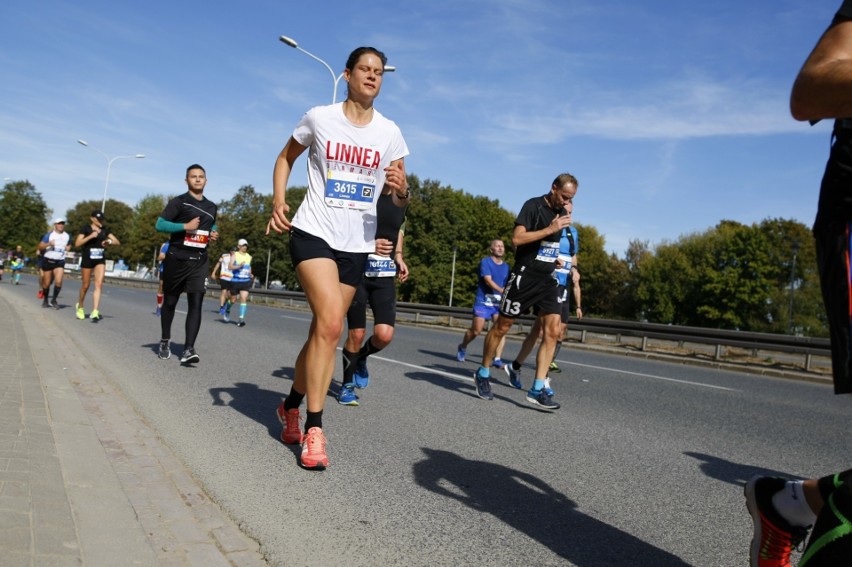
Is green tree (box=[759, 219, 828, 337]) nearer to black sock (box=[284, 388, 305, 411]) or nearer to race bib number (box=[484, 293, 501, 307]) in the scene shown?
race bib number (box=[484, 293, 501, 307])

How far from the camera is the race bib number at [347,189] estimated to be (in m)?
4.49

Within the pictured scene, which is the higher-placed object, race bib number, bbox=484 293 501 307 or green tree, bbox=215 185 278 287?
green tree, bbox=215 185 278 287

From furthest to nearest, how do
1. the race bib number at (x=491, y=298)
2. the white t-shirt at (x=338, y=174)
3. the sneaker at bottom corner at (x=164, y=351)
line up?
the race bib number at (x=491, y=298) → the sneaker at bottom corner at (x=164, y=351) → the white t-shirt at (x=338, y=174)

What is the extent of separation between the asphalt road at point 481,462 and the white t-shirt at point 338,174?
1339 millimetres

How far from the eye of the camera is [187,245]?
894 centimetres

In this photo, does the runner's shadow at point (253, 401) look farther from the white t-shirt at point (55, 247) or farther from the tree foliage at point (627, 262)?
the tree foliage at point (627, 262)

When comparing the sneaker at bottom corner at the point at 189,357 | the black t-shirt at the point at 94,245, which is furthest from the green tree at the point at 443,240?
the sneaker at bottom corner at the point at 189,357

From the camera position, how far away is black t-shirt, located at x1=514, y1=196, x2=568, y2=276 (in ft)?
23.7

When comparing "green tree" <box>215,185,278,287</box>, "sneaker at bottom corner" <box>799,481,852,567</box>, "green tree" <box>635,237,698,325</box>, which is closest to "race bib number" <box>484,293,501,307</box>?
"sneaker at bottom corner" <box>799,481,852,567</box>

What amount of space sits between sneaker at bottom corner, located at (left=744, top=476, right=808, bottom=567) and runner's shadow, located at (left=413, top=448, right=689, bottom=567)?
681mm

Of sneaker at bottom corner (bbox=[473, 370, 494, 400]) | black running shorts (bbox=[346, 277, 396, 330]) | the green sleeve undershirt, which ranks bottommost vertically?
sneaker at bottom corner (bbox=[473, 370, 494, 400])

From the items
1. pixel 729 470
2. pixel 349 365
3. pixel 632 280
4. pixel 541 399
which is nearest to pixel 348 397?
pixel 349 365

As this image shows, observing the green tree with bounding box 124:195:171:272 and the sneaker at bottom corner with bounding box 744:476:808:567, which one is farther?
the green tree with bounding box 124:195:171:272

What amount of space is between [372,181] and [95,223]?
1146cm
